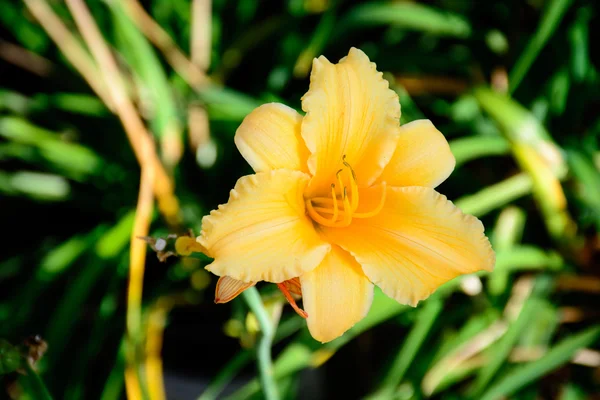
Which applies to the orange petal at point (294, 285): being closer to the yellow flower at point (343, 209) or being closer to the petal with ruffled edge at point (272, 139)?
the yellow flower at point (343, 209)

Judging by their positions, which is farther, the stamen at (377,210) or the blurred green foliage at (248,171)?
the blurred green foliage at (248,171)

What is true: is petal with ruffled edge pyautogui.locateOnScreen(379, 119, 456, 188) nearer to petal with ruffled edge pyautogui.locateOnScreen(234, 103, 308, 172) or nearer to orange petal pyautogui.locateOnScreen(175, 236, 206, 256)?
petal with ruffled edge pyautogui.locateOnScreen(234, 103, 308, 172)

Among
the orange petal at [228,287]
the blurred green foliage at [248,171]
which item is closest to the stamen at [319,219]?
the orange petal at [228,287]

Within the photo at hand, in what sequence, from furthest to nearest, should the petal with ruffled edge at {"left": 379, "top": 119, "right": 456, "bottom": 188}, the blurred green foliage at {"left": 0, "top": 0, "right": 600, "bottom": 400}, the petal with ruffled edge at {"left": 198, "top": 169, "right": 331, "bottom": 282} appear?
1. the blurred green foliage at {"left": 0, "top": 0, "right": 600, "bottom": 400}
2. the petal with ruffled edge at {"left": 379, "top": 119, "right": 456, "bottom": 188}
3. the petal with ruffled edge at {"left": 198, "top": 169, "right": 331, "bottom": 282}

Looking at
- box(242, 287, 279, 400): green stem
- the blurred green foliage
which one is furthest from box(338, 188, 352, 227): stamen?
the blurred green foliage

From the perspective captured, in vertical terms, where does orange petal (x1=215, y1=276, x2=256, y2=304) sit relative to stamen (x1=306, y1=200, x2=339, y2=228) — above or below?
below
